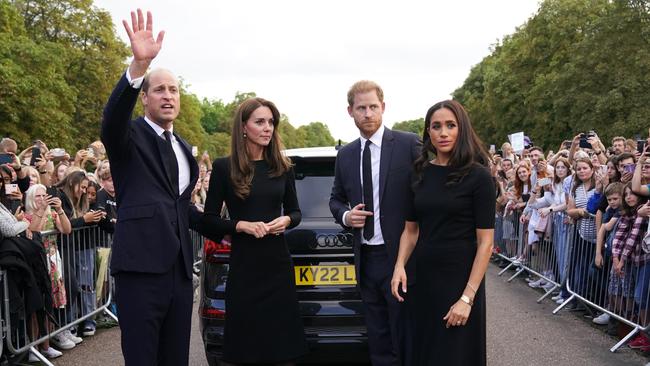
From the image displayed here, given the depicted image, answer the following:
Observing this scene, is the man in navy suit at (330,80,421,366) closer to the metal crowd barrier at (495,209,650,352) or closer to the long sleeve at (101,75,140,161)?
the long sleeve at (101,75,140,161)

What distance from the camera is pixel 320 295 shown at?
5.36 metres

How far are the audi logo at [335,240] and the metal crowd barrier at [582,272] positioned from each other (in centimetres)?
332

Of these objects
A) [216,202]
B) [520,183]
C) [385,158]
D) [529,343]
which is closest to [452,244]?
[385,158]

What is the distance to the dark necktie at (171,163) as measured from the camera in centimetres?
397

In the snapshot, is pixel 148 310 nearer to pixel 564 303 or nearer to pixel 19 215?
pixel 19 215

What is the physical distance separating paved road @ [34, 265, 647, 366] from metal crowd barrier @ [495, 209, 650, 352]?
0.25 m

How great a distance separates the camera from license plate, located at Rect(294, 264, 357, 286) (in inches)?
211

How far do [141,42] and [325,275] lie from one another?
2388 mm

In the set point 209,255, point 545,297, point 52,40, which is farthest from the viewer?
point 52,40

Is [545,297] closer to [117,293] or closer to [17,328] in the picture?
[17,328]

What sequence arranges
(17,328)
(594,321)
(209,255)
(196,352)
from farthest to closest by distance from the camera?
(594,321), (196,352), (17,328), (209,255)

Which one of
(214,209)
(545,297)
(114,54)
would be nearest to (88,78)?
(114,54)

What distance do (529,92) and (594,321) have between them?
138 ft

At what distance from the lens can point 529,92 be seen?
48688 millimetres
